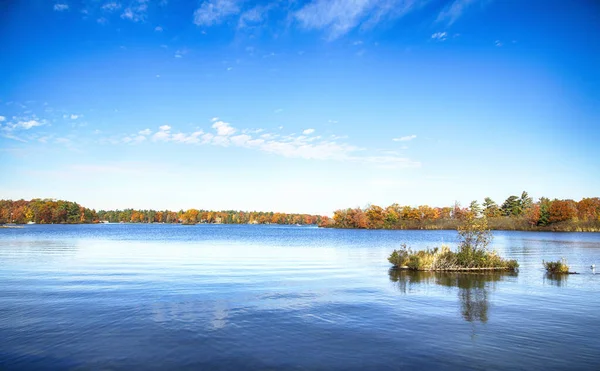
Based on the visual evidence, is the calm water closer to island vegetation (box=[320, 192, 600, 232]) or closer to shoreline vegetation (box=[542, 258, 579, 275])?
shoreline vegetation (box=[542, 258, 579, 275])

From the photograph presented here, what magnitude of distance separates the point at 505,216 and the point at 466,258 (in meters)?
143

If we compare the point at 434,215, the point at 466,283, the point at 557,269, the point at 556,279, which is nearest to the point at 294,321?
the point at 466,283

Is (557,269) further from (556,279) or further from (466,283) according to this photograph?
(466,283)

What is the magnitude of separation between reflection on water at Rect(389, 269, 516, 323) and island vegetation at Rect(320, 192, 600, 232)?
84.7 m

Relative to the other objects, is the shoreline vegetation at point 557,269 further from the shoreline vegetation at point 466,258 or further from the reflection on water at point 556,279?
the shoreline vegetation at point 466,258

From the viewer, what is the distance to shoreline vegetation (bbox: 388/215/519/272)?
28406 millimetres

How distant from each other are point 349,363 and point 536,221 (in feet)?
435

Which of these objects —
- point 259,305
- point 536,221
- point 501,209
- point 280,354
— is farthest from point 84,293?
point 501,209

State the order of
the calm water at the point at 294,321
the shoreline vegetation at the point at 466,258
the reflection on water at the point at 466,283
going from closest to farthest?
the calm water at the point at 294,321 → the reflection on water at the point at 466,283 → the shoreline vegetation at the point at 466,258

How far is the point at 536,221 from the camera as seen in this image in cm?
12119

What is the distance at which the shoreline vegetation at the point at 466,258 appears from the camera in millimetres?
28406

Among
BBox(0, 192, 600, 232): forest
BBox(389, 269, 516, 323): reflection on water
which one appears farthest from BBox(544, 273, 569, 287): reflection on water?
BBox(0, 192, 600, 232): forest

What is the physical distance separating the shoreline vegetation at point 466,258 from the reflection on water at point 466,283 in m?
1.05

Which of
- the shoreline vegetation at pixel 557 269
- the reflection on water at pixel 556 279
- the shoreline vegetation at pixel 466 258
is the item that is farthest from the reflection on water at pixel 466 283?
the shoreline vegetation at pixel 557 269
